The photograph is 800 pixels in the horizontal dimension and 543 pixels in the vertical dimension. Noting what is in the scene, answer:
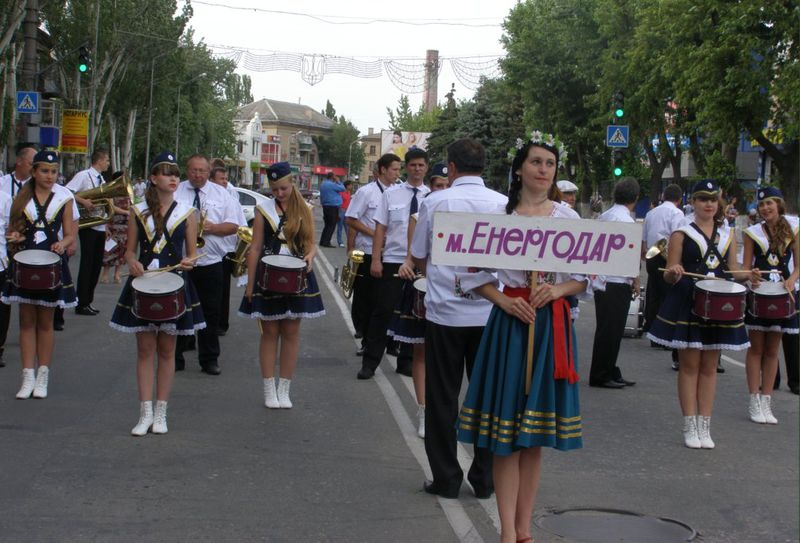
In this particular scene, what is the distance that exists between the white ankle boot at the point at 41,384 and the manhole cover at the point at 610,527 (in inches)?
179

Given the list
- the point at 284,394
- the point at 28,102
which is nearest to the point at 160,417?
the point at 284,394

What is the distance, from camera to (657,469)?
23.7ft

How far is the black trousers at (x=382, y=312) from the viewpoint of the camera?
995 centimetres

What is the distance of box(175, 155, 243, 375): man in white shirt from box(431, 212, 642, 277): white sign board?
5653 millimetres

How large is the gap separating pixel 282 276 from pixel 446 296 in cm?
253

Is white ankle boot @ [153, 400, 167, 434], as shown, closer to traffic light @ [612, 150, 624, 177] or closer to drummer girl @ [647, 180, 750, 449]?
drummer girl @ [647, 180, 750, 449]

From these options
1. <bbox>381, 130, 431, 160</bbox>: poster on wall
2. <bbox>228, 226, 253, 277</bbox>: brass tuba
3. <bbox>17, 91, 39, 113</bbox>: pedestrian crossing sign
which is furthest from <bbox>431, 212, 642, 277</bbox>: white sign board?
<bbox>381, 130, 431, 160</bbox>: poster on wall

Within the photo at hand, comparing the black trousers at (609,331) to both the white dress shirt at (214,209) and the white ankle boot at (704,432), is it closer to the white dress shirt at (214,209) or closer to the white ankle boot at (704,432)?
the white ankle boot at (704,432)

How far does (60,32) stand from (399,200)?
1606 inches

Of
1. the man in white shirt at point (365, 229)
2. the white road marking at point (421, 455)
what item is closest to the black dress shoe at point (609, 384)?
the white road marking at point (421, 455)

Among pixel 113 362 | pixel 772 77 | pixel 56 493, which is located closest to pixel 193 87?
pixel 772 77

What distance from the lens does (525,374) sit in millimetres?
5090

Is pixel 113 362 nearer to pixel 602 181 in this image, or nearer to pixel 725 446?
pixel 725 446

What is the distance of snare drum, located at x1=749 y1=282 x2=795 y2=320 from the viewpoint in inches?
351
